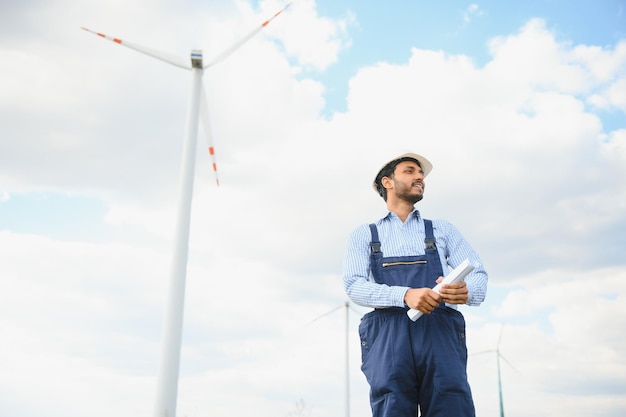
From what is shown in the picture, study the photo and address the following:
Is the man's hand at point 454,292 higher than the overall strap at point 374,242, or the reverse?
the overall strap at point 374,242

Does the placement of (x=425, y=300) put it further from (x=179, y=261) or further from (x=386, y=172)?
(x=179, y=261)

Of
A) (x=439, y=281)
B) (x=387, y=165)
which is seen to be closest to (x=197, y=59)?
(x=387, y=165)

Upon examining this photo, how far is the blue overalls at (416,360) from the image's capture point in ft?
14.4

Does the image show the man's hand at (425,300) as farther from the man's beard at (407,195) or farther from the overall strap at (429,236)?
the man's beard at (407,195)

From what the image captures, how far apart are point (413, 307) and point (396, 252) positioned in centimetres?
68

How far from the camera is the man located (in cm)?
439

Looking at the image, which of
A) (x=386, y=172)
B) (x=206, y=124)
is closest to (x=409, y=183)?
(x=386, y=172)

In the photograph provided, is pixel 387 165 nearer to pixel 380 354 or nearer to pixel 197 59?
pixel 380 354

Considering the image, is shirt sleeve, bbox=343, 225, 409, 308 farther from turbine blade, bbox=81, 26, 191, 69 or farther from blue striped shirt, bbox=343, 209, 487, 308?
turbine blade, bbox=81, 26, 191, 69

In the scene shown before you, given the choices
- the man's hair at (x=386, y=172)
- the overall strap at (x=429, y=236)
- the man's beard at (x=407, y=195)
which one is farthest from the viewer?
the man's hair at (x=386, y=172)

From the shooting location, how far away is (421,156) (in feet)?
18.4

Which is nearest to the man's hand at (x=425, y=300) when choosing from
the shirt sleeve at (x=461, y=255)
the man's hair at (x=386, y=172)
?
the shirt sleeve at (x=461, y=255)

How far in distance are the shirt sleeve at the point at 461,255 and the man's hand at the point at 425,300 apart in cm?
55

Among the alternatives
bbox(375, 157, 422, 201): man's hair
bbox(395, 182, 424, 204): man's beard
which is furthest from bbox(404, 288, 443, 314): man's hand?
bbox(375, 157, 422, 201): man's hair
